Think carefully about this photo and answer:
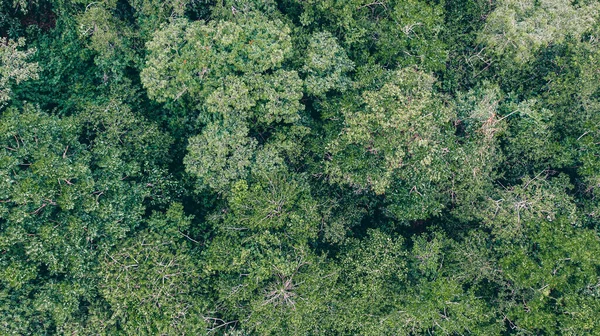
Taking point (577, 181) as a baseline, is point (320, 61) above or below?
above

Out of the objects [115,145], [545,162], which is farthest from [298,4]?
[545,162]

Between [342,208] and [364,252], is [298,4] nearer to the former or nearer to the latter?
[342,208]

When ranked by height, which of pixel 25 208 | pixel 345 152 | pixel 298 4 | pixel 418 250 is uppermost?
pixel 298 4

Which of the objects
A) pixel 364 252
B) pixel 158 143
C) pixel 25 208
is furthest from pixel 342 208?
pixel 25 208

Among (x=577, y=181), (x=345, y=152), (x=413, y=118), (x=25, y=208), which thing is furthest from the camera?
(x=577, y=181)

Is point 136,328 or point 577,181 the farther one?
point 577,181

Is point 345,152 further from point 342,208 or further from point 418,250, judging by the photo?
point 418,250

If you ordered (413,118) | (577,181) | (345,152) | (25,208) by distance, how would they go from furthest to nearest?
(577,181) < (345,152) < (413,118) < (25,208)
